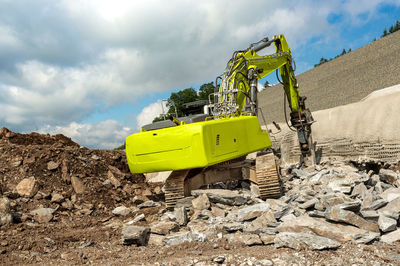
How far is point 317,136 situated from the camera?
9.23m

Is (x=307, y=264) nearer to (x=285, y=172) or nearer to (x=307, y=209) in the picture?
(x=307, y=209)

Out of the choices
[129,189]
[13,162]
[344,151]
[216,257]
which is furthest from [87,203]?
[344,151]

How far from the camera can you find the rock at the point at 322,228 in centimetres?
358

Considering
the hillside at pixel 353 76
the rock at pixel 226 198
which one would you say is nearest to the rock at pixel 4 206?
the rock at pixel 226 198

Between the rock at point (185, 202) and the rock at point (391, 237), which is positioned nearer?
the rock at point (391, 237)

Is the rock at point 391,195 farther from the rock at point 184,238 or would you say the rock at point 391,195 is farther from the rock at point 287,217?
the rock at point 184,238

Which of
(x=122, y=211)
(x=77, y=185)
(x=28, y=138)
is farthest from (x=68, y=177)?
(x=28, y=138)

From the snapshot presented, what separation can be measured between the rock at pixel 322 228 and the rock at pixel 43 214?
4.10 meters

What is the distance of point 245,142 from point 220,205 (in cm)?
123

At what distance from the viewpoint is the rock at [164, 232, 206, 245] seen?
3.96 metres

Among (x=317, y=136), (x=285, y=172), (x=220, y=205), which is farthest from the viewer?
(x=317, y=136)

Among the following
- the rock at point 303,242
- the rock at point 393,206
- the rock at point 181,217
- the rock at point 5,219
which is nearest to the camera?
the rock at point 303,242

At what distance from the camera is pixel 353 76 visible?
2136 cm

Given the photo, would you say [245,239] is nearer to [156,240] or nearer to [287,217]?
[287,217]
